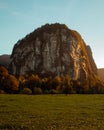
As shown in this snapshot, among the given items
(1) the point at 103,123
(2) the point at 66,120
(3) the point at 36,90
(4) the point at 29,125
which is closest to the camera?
(4) the point at 29,125

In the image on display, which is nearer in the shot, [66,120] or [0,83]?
[66,120]

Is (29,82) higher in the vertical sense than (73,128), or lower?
higher

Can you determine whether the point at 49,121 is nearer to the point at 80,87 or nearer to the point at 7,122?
the point at 7,122

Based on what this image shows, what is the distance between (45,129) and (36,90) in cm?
9714

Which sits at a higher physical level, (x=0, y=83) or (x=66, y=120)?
(x=0, y=83)

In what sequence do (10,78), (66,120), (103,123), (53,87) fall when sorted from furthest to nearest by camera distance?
(53,87) → (10,78) → (66,120) → (103,123)

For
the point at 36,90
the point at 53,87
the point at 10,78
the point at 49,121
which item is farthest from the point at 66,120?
the point at 53,87

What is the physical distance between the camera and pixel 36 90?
400 ft

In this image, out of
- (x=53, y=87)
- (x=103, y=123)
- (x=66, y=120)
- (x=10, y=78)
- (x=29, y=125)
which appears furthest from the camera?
(x=53, y=87)

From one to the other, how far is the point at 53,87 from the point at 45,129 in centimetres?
12188

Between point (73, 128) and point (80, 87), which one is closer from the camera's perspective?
point (73, 128)

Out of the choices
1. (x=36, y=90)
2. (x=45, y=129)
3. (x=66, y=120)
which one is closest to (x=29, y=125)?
(x=45, y=129)

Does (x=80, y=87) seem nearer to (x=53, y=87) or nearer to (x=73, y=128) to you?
(x=53, y=87)

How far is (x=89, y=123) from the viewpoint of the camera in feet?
94.7
